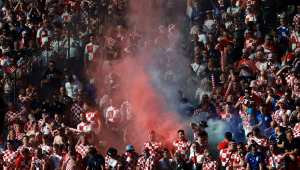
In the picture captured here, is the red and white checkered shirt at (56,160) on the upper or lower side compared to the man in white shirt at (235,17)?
lower

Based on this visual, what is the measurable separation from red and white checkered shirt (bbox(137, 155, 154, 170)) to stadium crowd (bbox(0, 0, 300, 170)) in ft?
0.08

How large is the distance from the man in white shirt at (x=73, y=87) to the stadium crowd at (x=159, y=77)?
0.03 meters

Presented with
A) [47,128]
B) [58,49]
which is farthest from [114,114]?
[58,49]

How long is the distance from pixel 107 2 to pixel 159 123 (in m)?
5.35

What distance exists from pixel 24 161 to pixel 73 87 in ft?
9.61

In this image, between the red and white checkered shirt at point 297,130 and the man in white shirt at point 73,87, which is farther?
the man in white shirt at point 73,87

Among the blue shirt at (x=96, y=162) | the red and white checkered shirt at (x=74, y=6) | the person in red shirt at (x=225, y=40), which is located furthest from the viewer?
the red and white checkered shirt at (x=74, y=6)

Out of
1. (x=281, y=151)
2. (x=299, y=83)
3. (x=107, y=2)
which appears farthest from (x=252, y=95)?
(x=107, y=2)

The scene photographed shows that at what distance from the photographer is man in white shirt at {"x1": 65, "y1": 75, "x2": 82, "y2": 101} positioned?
605 inches

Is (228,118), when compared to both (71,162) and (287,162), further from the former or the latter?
(71,162)

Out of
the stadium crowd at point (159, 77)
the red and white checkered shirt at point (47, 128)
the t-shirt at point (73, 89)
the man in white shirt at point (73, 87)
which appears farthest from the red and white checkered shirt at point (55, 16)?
the red and white checkered shirt at point (47, 128)

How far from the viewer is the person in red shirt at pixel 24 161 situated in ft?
43.0

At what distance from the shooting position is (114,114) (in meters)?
14.2

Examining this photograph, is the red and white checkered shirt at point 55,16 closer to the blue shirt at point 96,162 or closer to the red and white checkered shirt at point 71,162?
the red and white checkered shirt at point 71,162
